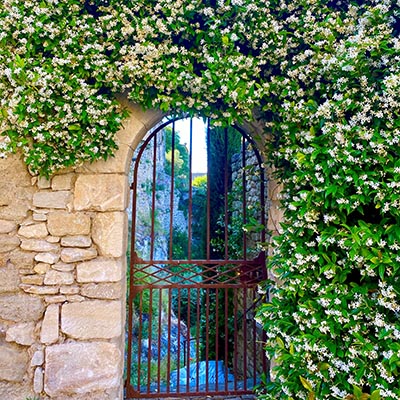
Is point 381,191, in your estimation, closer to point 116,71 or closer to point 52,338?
point 116,71

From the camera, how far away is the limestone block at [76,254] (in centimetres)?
195

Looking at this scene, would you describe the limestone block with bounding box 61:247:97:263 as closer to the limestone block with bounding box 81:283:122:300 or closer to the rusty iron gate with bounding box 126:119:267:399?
the limestone block with bounding box 81:283:122:300

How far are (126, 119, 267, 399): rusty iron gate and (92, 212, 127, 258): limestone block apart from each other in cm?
24

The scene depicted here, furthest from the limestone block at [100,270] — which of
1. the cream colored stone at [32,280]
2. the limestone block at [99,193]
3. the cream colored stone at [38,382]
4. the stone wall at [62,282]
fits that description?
the cream colored stone at [38,382]

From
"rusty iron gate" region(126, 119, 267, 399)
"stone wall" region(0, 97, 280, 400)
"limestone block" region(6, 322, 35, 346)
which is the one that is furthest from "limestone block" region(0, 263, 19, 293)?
"rusty iron gate" region(126, 119, 267, 399)

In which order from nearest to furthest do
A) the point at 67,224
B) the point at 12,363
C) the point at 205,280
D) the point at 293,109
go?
the point at 293,109, the point at 12,363, the point at 67,224, the point at 205,280

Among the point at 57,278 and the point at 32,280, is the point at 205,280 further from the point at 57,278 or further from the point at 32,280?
the point at 32,280

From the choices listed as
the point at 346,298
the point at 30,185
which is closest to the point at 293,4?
the point at 346,298

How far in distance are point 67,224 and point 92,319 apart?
0.61 meters

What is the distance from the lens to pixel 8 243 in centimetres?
194

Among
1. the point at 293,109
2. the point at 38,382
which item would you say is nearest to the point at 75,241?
the point at 38,382

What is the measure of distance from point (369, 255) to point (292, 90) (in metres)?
1.03

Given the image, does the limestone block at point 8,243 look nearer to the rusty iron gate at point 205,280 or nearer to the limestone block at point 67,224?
the limestone block at point 67,224

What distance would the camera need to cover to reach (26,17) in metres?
1.73
